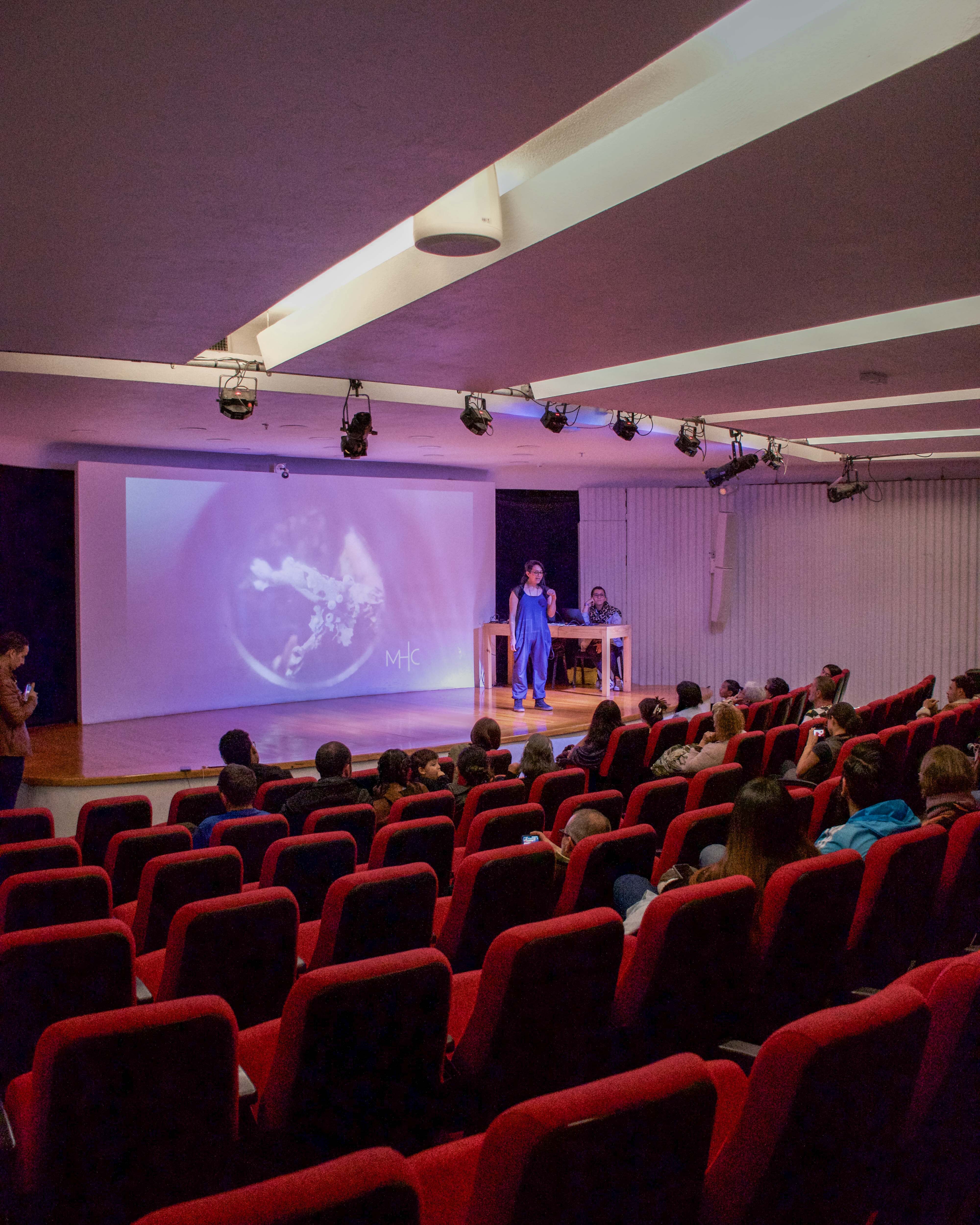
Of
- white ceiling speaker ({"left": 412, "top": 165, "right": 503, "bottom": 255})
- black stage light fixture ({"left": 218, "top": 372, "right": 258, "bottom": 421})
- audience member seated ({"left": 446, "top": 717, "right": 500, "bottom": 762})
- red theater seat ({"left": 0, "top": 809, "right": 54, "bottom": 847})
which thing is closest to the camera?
white ceiling speaker ({"left": 412, "top": 165, "right": 503, "bottom": 255})

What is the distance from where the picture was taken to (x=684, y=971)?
7.07 ft

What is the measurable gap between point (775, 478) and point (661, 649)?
114 inches

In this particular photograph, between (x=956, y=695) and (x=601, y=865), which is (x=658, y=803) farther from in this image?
(x=956, y=695)

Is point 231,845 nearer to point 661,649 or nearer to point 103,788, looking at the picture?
point 103,788

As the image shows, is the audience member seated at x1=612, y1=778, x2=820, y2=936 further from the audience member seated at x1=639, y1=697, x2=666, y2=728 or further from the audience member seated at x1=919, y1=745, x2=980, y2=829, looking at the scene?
the audience member seated at x1=639, y1=697, x2=666, y2=728

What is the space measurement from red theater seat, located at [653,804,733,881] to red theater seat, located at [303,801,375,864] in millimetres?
1255

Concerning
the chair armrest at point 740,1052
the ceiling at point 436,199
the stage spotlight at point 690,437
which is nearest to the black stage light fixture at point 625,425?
the stage spotlight at point 690,437

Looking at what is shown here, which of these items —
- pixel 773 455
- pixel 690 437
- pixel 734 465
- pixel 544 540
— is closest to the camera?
pixel 690 437

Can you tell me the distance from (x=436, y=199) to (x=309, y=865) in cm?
249

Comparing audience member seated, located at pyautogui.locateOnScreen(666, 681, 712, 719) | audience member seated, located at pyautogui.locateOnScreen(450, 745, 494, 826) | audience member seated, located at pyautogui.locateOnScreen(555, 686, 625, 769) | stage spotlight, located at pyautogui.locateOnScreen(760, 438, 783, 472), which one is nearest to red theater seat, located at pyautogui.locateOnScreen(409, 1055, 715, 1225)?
audience member seated, located at pyautogui.locateOnScreen(450, 745, 494, 826)

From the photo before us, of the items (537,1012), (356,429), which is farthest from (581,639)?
(537,1012)

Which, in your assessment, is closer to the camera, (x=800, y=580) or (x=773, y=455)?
(x=773, y=455)

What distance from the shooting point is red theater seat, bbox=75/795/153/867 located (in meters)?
4.52

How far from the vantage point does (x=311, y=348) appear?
5.86 meters
